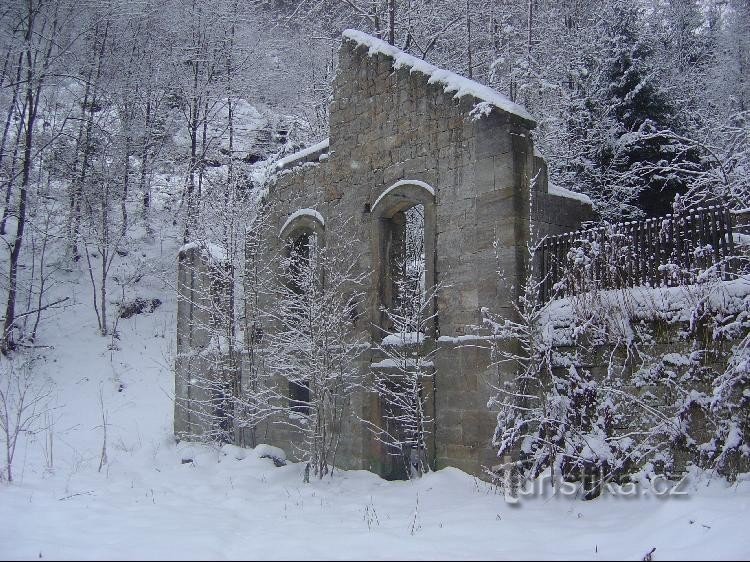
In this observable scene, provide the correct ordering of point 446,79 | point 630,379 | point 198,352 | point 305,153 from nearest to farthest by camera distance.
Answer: point 630,379, point 446,79, point 305,153, point 198,352

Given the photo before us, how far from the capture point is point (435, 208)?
31.8ft

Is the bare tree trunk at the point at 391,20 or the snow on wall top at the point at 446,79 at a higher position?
the bare tree trunk at the point at 391,20

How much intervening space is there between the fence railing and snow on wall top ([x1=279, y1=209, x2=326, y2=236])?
5.05 metres

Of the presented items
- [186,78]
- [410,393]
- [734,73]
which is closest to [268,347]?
[410,393]

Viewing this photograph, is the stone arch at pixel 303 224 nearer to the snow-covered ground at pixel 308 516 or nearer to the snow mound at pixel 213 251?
the snow mound at pixel 213 251

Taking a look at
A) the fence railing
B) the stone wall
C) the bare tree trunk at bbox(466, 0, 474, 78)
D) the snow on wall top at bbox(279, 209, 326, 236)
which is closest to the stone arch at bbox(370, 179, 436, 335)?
the snow on wall top at bbox(279, 209, 326, 236)

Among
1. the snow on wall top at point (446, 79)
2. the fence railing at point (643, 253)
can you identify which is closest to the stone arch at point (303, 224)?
the snow on wall top at point (446, 79)

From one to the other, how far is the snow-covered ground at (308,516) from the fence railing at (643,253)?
7.44ft

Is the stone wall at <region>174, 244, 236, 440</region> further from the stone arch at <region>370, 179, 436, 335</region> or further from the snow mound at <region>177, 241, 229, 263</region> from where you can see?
the stone arch at <region>370, 179, 436, 335</region>

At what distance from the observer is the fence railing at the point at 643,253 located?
6867 mm

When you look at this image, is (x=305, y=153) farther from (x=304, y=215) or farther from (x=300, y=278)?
(x=300, y=278)

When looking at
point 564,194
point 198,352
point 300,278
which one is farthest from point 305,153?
point 564,194

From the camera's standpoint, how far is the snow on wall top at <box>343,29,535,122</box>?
8.83m

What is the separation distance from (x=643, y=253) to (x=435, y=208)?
10.8 feet
